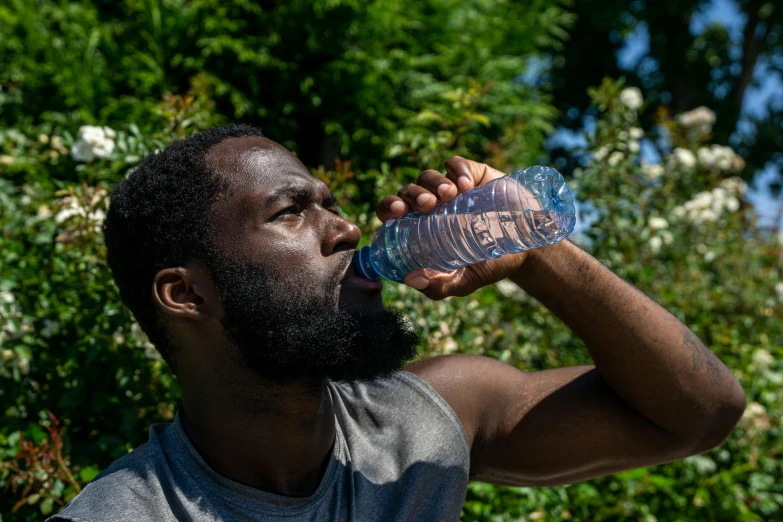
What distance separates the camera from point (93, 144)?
2.95 meters

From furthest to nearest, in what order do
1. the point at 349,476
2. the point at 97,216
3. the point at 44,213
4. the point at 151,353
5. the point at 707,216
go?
1. the point at 707,216
2. the point at 44,213
3. the point at 97,216
4. the point at 151,353
5. the point at 349,476

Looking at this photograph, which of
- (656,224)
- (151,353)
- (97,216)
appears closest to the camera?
(151,353)

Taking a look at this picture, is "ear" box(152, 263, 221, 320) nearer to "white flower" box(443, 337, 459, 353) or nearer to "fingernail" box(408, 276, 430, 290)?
"fingernail" box(408, 276, 430, 290)

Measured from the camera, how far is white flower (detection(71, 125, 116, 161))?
2.93 m

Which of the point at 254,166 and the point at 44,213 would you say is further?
the point at 44,213

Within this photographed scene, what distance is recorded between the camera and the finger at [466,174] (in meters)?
2.00

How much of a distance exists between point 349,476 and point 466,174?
79 cm

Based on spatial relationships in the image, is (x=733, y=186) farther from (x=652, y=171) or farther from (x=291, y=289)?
(x=291, y=289)

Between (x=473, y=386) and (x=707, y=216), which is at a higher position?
(x=473, y=386)

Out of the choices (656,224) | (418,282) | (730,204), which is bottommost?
A: (730,204)

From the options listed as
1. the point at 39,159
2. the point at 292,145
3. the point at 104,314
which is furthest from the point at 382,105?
the point at 104,314

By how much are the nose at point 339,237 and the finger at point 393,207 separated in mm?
157

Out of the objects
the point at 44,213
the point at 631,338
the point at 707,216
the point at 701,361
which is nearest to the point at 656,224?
the point at 707,216

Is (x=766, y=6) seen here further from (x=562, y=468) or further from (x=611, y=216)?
(x=562, y=468)
